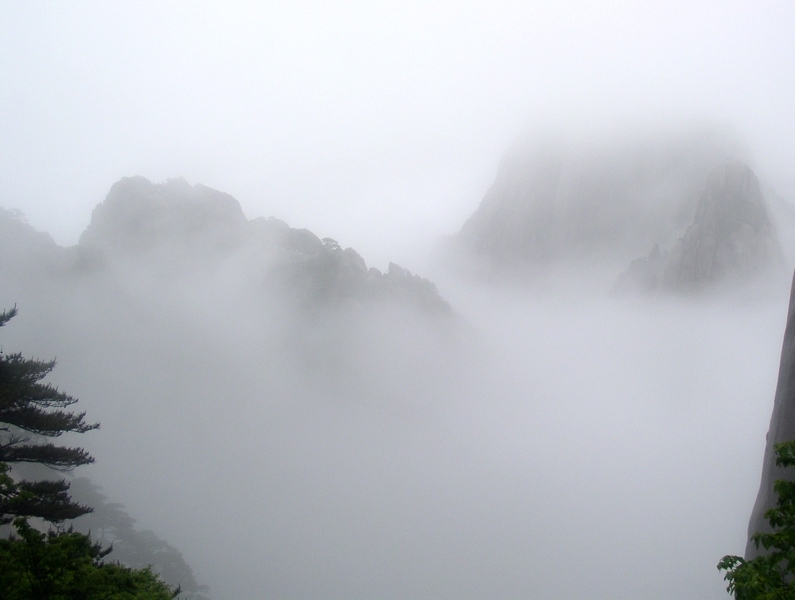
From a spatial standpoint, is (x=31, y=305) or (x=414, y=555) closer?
(x=414, y=555)

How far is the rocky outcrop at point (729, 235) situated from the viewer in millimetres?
90562

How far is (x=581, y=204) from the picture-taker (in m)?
134

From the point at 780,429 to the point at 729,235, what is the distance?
94.2 m

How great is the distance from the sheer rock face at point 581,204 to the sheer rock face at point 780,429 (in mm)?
120197

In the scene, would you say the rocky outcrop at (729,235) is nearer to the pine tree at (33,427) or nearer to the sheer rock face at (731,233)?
the sheer rock face at (731,233)

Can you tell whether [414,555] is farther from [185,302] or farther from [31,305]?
[31,305]

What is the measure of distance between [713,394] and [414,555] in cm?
7196

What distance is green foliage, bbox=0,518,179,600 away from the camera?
816cm

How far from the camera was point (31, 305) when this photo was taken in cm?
6438

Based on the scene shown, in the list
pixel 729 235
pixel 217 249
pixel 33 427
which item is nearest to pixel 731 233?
pixel 729 235

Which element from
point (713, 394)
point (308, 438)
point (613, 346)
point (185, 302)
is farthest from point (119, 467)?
point (613, 346)

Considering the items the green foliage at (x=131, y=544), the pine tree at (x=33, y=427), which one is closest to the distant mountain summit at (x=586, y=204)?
the green foliage at (x=131, y=544)

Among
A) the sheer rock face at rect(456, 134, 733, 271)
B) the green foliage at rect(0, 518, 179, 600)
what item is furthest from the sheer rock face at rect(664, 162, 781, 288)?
the green foliage at rect(0, 518, 179, 600)

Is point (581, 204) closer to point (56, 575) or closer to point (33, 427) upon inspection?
point (33, 427)
